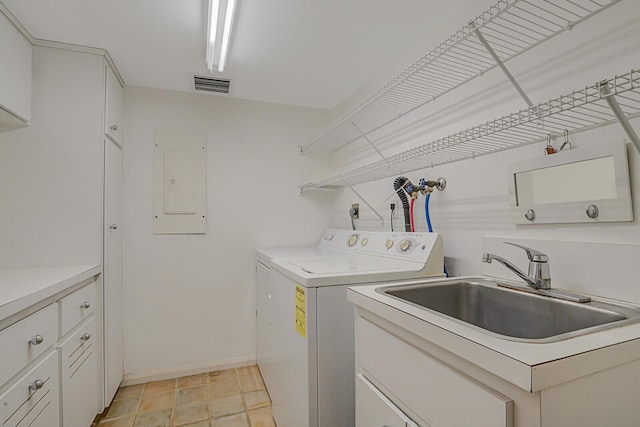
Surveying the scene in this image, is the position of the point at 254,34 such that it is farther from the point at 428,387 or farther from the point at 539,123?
the point at 428,387

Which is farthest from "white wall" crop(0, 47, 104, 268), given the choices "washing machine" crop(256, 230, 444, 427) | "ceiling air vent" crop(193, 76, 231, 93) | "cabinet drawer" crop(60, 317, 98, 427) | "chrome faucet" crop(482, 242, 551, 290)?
"chrome faucet" crop(482, 242, 551, 290)

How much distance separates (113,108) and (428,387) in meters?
2.46

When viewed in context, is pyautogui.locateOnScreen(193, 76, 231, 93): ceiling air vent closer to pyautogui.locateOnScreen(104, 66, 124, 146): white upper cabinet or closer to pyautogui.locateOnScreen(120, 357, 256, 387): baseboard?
pyautogui.locateOnScreen(104, 66, 124, 146): white upper cabinet

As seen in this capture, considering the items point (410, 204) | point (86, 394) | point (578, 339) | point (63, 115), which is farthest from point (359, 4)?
point (86, 394)

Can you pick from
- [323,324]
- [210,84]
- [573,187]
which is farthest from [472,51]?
[210,84]

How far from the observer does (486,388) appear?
0.63m

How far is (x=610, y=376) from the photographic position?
62cm

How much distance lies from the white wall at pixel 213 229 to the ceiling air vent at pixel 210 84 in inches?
5.6

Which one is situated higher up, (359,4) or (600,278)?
(359,4)

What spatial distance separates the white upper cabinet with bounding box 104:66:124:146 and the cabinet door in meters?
2.10

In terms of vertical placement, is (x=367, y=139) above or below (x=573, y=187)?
above

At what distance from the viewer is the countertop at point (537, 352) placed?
0.54 m

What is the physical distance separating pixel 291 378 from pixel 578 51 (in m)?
1.81

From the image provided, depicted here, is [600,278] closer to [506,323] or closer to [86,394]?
[506,323]
